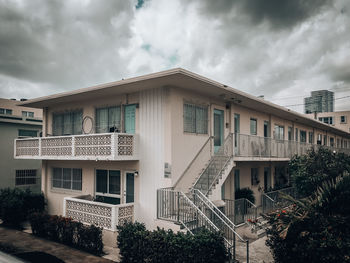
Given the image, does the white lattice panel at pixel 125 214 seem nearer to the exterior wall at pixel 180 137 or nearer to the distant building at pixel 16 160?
the exterior wall at pixel 180 137

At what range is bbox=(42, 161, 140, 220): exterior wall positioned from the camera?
1348 centimetres

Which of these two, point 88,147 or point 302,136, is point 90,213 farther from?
point 302,136

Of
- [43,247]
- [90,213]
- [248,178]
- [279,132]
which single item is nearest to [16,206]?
[43,247]


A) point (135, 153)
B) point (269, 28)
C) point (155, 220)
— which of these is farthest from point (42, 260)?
point (269, 28)

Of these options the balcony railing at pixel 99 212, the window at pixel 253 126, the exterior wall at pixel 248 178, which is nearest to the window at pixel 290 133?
the exterior wall at pixel 248 178

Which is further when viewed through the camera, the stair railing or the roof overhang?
the stair railing

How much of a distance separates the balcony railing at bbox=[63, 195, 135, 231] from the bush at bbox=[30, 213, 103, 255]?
640mm

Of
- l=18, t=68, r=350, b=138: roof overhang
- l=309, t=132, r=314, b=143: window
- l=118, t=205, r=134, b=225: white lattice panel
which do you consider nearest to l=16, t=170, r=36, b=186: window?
→ l=18, t=68, r=350, b=138: roof overhang

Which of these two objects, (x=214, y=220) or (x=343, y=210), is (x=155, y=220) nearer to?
(x=214, y=220)

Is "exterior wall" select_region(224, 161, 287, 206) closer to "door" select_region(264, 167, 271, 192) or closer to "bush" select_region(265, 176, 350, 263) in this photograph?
"door" select_region(264, 167, 271, 192)

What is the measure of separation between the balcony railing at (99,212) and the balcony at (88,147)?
77.0 inches

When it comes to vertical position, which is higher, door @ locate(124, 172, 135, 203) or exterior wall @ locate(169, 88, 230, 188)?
exterior wall @ locate(169, 88, 230, 188)

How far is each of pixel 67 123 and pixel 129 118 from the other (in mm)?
5160

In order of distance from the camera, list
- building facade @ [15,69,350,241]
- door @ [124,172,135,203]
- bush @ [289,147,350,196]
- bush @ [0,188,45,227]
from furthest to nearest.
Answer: bush @ [289,147,350,196], bush @ [0,188,45,227], door @ [124,172,135,203], building facade @ [15,69,350,241]
